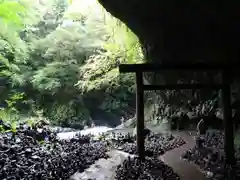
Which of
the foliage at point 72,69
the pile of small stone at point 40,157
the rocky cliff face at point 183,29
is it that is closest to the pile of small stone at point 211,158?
the pile of small stone at point 40,157

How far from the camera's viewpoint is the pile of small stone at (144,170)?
4.89 meters

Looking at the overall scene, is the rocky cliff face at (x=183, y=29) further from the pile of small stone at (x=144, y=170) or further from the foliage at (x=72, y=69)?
the foliage at (x=72, y=69)

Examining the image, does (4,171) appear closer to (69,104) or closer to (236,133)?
(236,133)

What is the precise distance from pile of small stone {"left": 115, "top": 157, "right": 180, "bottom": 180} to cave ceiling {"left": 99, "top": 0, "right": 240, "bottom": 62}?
270cm

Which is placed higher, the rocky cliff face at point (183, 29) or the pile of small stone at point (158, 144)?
the rocky cliff face at point (183, 29)

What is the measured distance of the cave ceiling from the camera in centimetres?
512

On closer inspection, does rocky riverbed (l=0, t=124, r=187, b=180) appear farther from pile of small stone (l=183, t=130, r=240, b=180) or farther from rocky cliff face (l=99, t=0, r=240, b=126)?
rocky cliff face (l=99, t=0, r=240, b=126)

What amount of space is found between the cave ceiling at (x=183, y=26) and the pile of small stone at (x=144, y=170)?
270 cm

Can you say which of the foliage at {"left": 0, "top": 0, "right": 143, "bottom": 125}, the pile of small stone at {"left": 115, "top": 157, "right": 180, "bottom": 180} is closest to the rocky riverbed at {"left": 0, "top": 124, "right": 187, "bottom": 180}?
the pile of small stone at {"left": 115, "top": 157, "right": 180, "bottom": 180}

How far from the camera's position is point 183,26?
640 cm

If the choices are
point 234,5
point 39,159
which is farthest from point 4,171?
point 234,5

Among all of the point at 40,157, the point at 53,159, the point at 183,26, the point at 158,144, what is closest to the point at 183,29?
the point at 183,26

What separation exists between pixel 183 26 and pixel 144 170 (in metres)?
3.02

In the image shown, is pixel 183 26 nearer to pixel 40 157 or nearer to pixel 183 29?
pixel 183 29
